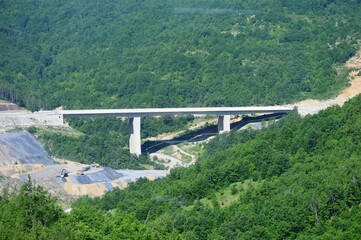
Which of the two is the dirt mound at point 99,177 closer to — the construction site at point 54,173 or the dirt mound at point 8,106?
the construction site at point 54,173

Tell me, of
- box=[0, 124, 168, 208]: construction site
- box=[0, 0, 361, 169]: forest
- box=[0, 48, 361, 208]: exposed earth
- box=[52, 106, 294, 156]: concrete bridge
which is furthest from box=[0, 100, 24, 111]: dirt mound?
box=[0, 124, 168, 208]: construction site

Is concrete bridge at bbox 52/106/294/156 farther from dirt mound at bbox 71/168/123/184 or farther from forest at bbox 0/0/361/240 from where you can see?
dirt mound at bbox 71/168/123/184

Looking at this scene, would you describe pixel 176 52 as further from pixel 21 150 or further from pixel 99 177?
pixel 99 177

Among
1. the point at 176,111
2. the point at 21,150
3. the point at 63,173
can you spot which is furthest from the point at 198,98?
the point at 63,173

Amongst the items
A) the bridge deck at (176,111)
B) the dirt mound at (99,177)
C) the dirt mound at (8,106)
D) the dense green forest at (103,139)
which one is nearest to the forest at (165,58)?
the dense green forest at (103,139)

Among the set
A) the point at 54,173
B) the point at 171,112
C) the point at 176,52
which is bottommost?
the point at 54,173

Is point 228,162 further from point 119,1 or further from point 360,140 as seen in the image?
point 119,1

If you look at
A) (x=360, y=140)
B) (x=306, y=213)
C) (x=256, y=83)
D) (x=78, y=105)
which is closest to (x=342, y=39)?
(x=256, y=83)
